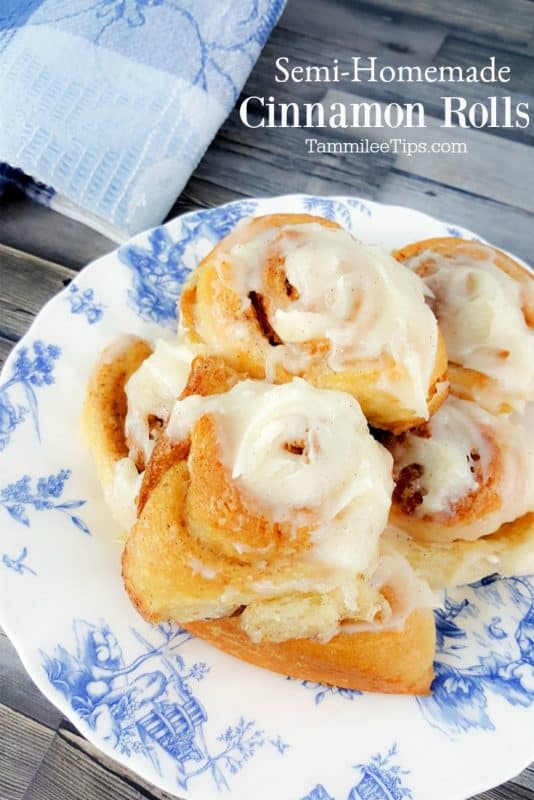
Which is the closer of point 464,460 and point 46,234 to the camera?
point 464,460

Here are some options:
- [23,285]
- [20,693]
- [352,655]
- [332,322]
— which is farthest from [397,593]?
[23,285]

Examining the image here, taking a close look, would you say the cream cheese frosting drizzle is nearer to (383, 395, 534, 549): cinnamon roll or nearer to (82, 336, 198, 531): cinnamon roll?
(383, 395, 534, 549): cinnamon roll

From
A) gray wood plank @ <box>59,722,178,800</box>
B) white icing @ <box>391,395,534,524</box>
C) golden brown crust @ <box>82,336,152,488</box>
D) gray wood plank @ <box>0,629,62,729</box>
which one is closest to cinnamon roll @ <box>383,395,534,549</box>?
white icing @ <box>391,395,534,524</box>

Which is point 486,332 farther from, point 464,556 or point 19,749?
point 19,749

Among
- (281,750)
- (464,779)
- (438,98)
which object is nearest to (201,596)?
(281,750)

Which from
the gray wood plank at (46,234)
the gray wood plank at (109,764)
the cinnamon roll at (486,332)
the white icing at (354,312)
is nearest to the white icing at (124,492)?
the white icing at (354,312)

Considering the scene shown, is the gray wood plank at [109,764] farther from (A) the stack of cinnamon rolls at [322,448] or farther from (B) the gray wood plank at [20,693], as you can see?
(A) the stack of cinnamon rolls at [322,448]
